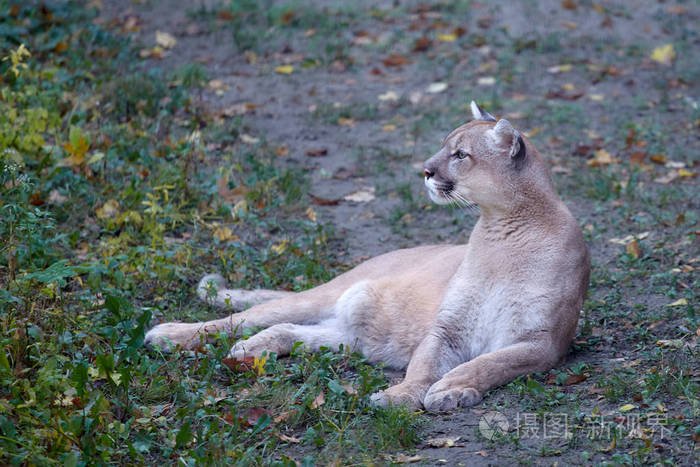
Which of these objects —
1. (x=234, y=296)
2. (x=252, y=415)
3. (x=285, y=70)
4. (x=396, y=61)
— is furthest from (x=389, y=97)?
(x=252, y=415)

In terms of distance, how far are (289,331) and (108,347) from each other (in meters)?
1.19

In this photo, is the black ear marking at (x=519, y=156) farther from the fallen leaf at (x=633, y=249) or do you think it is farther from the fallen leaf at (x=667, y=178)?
the fallen leaf at (x=667, y=178)

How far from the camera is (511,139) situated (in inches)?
182

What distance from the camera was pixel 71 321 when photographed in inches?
171

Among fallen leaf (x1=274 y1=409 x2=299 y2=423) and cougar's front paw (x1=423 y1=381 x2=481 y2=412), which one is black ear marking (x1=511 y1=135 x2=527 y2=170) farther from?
fallen leaf (x1=274 y1=409 x2=299 y2=423)

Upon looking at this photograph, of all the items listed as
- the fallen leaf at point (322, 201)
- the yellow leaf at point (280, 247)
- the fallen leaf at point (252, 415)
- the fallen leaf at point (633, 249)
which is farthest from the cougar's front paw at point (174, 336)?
the fallen leaf at point (633, 249)

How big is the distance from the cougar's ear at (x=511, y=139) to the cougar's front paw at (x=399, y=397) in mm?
1494

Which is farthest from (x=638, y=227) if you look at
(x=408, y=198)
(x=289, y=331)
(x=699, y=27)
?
(x=699, y=27)

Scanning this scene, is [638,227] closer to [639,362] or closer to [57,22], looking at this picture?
[639,362]

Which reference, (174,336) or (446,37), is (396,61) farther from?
(174,336)

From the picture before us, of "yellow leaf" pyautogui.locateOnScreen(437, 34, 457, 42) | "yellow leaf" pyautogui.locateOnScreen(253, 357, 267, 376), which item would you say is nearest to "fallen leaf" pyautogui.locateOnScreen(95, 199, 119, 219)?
"yellow leaf" pyautogui.locateOnScreen(253, 357, 267, 376)

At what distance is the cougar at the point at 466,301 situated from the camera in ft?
13.9

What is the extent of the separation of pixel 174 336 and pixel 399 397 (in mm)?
1524

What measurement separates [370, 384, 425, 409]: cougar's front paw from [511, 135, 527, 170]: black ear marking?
1455mm
